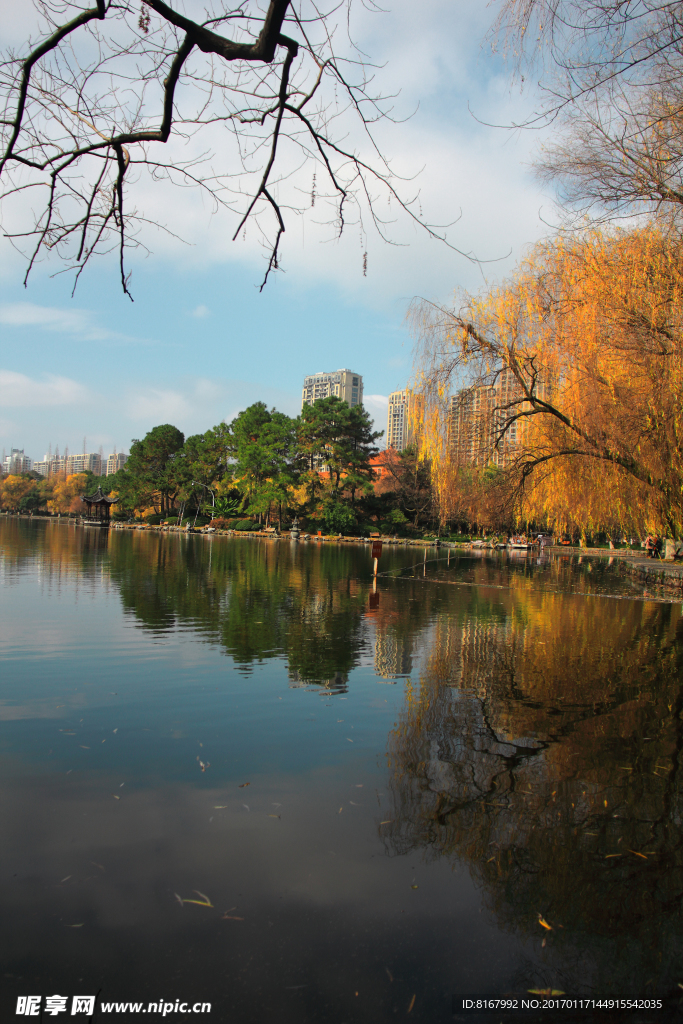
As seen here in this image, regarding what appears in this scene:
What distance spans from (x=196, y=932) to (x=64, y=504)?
117 meters

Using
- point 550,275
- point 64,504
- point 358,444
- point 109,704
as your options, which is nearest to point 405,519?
point 358,444

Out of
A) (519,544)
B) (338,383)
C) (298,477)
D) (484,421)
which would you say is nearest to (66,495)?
(338,383)

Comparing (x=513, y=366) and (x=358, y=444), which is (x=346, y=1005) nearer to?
(x=513, y=366)

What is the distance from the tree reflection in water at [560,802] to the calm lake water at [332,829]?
15 mm

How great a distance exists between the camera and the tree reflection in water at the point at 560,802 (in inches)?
104

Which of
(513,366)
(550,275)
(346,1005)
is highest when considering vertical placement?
(550,275)

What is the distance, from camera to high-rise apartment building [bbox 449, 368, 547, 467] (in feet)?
39.4

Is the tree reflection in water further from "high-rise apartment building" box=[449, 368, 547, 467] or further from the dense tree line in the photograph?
the dense tree line

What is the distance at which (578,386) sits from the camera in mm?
11883

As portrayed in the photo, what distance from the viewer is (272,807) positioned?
3.70 metres

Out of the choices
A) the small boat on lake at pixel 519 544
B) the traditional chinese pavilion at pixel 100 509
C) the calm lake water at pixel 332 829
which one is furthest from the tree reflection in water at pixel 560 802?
the traditional chinese pavilion at pixel 100 509

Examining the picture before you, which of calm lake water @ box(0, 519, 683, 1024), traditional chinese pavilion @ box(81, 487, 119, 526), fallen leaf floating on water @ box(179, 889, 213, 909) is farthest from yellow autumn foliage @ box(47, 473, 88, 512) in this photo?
fallen leaf floating on water @ box(179, 889, 213, 909)

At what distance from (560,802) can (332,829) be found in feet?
4.86

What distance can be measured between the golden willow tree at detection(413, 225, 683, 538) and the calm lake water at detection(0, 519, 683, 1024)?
179 inches
